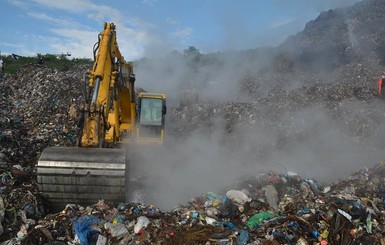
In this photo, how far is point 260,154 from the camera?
10.8m

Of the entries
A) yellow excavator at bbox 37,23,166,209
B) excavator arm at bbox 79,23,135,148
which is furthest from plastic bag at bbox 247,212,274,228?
excavator arm at bbox 79,23,135,148

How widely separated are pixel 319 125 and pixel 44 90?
34.8 ft

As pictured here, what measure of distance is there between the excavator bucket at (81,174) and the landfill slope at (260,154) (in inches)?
8.7

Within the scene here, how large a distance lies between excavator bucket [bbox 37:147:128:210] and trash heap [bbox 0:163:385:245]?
0.22 meters

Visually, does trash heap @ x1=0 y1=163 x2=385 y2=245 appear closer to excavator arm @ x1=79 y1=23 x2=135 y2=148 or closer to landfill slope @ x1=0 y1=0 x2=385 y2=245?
landfill slope @ x1=0 y1=0 x2=385 y2=245

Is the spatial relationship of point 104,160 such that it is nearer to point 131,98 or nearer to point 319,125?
point 131,98

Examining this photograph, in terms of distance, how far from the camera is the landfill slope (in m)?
4.88

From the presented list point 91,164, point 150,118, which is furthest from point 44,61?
point 91,164

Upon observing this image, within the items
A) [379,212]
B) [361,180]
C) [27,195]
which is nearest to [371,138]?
[361,180]

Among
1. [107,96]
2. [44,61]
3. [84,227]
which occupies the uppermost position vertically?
[44,61]

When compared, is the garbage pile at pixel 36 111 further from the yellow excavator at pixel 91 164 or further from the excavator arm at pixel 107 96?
the yellow excavator at pixel 91 164

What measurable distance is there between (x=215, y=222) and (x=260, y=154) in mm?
5903

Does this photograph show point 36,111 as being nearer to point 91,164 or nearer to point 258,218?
point 91,164

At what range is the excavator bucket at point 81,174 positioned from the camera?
4914 mm
